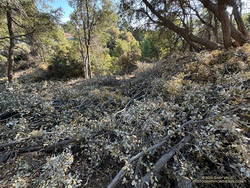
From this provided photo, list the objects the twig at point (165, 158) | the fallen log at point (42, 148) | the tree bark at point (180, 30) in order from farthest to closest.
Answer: the tree bark at point (180, 30) < the fallen log at point (42, 148) < the twig at point (165, 158)

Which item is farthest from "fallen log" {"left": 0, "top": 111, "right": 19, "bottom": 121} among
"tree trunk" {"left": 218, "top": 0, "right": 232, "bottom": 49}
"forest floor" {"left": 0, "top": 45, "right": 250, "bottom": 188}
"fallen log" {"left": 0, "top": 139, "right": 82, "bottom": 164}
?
"tree trunk" {"left": 218, "top": 0, "right": 232, "bottom": 49}

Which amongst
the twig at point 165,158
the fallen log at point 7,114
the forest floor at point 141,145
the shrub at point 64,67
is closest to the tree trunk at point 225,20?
the forest floor at point 141,145

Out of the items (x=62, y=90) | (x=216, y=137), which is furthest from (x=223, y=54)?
(x=62, y=90)

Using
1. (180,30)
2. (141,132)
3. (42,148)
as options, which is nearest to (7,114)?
(42,148)

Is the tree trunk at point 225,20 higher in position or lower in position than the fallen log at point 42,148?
higher

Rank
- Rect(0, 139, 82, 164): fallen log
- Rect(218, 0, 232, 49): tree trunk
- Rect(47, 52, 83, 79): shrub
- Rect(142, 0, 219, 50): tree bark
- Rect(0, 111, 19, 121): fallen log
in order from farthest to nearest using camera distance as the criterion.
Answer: Rect(47, 52, 83, 79): shrub < Rect(142, 0, 219, 50): tree bark < Rect(218, 0, 232, 49): tree trunk < Rect(0, 111, 19, 121): fallen log < Rect(0, 139, 82, 164): fallen log

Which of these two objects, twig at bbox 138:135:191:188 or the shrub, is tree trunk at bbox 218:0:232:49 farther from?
the shrub

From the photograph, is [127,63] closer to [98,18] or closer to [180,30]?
[98,18]

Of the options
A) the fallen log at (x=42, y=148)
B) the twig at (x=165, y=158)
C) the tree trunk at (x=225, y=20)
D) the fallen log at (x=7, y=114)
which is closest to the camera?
the twig at (x=165, y=158)

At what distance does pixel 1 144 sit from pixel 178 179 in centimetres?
173

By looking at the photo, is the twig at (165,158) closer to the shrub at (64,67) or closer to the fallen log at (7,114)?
the fallen log at (7,114)

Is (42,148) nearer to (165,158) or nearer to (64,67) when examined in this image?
(165,158)

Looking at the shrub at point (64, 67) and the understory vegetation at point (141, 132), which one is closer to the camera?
the understory vegetation at point (141, 132)

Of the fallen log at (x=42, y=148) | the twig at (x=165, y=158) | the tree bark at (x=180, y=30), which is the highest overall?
the tree bark at (x=180, y=30)
